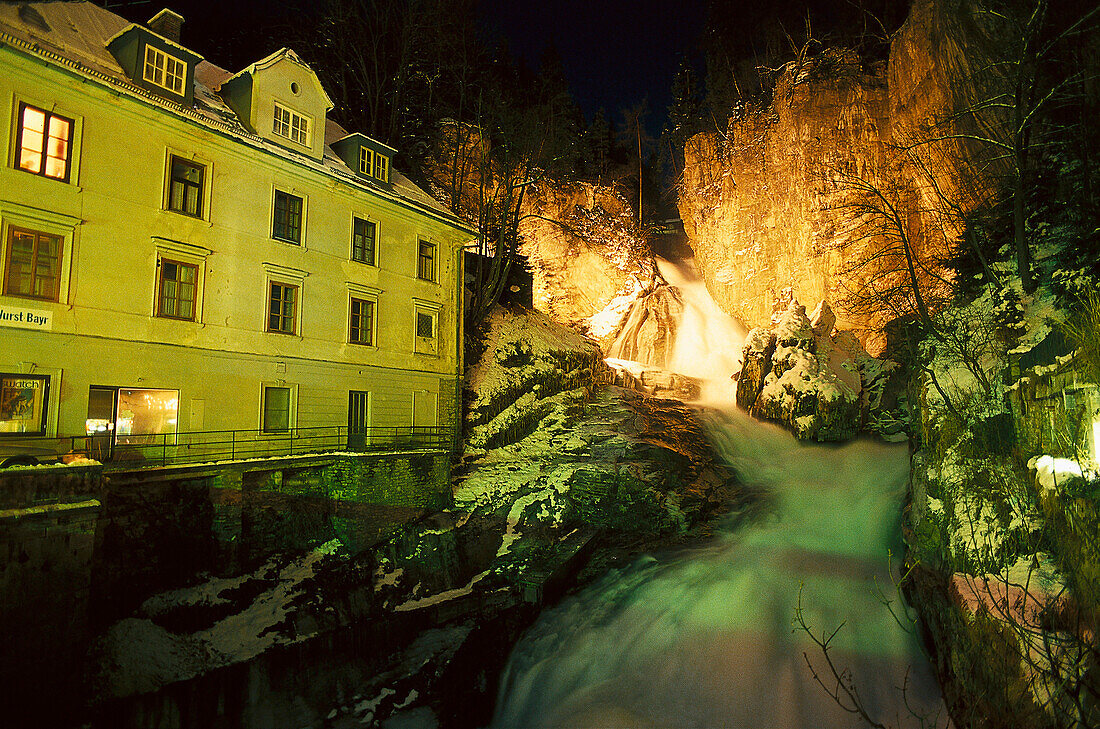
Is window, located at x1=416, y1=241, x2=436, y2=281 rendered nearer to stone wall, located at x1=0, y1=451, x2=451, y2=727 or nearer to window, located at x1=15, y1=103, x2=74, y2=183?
stone wall, located at x1=0, y1=451, x2=451, y2=727

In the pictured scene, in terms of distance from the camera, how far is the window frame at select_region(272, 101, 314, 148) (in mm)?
16797

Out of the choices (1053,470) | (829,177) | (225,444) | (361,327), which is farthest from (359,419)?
(829,177)

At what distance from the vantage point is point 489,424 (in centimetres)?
2183

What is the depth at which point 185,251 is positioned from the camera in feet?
47.3

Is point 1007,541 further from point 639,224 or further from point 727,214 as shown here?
point 639,224

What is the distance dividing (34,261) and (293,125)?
311 inches

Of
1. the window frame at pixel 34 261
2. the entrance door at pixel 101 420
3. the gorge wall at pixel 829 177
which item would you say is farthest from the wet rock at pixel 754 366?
the window frame at pixel 34 261

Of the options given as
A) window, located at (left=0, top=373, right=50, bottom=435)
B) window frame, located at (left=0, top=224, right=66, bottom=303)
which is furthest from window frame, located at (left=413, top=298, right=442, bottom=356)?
window, located at (left=0, top=373, right=50, bottom=435)

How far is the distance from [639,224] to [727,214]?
22.0 feet

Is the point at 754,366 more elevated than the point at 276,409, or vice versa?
the point at 754,366

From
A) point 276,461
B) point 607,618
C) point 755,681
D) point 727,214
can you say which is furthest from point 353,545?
point 727,214

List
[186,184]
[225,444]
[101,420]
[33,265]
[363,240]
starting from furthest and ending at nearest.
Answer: [363,240], [225,444], [186,184], [101,420], [33,265]

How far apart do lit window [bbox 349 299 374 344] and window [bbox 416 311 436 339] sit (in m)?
1.91

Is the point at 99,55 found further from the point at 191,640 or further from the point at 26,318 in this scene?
the point at 191,640
